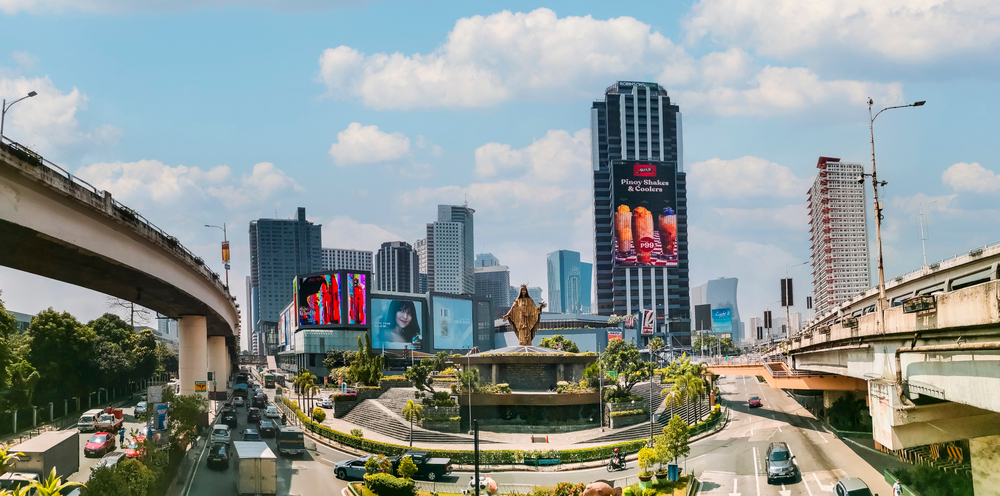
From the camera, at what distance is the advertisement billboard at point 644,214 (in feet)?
616

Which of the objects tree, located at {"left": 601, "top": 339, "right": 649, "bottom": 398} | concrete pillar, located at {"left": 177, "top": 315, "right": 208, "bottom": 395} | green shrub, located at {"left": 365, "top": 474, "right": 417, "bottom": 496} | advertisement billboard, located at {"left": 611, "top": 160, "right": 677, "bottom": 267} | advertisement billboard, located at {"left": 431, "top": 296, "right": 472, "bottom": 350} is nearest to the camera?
green shrub, located at {"left": 365, "top": 474, "right": 417, "bottom": 496}

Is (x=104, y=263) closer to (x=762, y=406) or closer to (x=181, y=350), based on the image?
(x=181, y=350)

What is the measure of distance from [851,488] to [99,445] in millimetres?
40256

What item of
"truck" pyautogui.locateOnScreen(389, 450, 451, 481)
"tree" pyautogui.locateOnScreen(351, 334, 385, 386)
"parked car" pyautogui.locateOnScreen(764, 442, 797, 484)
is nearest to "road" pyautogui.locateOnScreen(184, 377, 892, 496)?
"parked car" pyautogui.locateOnScreen(764, 442, 797, 484)

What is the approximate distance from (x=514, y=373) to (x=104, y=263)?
44778mm

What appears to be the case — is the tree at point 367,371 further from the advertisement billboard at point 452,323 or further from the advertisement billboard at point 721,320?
the advertisement billboard at point 721,320

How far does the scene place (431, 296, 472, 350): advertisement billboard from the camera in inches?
6639

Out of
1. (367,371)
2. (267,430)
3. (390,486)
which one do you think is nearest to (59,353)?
(267,430)

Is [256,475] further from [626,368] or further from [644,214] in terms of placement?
[644,214]

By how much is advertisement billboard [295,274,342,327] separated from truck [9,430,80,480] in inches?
4384

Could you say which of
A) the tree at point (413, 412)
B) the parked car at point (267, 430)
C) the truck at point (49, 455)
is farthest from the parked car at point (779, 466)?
the parked car at point (267, 430)

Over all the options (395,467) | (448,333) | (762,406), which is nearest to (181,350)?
(395,467)

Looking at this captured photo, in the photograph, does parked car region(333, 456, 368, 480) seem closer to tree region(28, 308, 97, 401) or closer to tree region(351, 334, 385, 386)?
tree region(28, 308, 97, 401)

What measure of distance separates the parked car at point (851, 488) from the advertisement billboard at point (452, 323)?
448 ft
